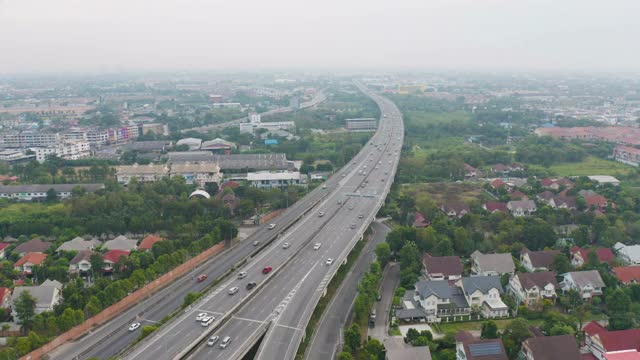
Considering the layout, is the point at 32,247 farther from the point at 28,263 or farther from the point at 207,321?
the point at 207,321

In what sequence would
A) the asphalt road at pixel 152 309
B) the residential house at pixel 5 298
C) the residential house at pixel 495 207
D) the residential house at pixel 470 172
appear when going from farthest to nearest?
the residential house at pixel 470 172
the residential house at pixel 495 207
the residential house at pixel 5 298
the asphalt road at pixel 152 309

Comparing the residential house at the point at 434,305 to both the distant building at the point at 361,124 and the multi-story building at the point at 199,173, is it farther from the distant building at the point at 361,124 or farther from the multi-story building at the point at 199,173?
the distant building at the point at 361,124

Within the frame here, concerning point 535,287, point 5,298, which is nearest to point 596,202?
point 535,287

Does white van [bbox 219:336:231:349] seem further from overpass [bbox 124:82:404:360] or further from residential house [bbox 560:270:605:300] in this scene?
residential house [bbox 560:270:605:300]

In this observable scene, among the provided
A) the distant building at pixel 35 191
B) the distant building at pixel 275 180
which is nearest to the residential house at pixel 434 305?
the distant building at pixel 275 180

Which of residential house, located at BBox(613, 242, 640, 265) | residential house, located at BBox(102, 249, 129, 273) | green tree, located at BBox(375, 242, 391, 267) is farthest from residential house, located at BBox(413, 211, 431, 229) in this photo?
residential house, located at BBox(102, 249, 129, 273)
